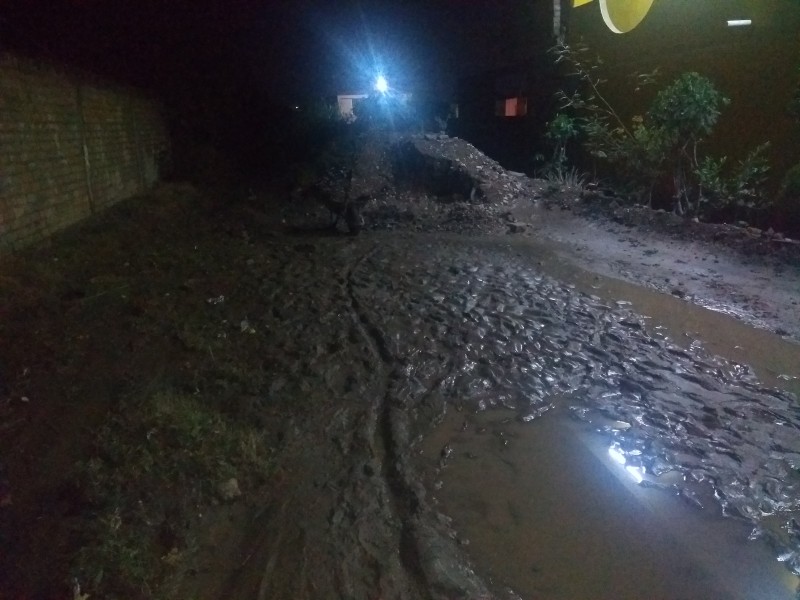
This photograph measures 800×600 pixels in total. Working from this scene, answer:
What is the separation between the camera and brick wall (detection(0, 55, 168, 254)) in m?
6.06

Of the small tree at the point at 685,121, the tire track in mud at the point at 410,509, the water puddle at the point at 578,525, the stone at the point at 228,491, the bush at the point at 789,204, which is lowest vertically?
the water puddle at the point at 578,525

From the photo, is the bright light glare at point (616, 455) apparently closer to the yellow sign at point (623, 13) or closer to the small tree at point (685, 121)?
the small tree at point (685, 121)

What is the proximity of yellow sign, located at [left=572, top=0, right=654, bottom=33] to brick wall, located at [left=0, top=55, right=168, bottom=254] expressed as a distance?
10525 mm

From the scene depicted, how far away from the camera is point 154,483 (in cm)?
318

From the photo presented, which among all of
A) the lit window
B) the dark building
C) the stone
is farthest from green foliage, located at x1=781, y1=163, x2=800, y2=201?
the lit window

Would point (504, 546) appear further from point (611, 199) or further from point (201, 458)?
point (611, 199)

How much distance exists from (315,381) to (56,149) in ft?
17.4

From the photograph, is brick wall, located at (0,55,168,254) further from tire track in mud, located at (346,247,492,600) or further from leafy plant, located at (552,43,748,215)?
leafy plant, located at (552,43,748,215)

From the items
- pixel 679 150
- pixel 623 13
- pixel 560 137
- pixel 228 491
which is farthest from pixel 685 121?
pixel 228 491

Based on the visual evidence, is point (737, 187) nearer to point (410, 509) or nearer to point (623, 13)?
point (623, 13)

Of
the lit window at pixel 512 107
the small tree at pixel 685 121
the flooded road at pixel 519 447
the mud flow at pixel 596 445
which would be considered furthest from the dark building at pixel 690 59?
the mud flow at pixel 596 445

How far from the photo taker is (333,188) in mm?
13109

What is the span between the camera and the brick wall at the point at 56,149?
6.06 m

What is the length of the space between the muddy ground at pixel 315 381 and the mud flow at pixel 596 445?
0.04 meters
